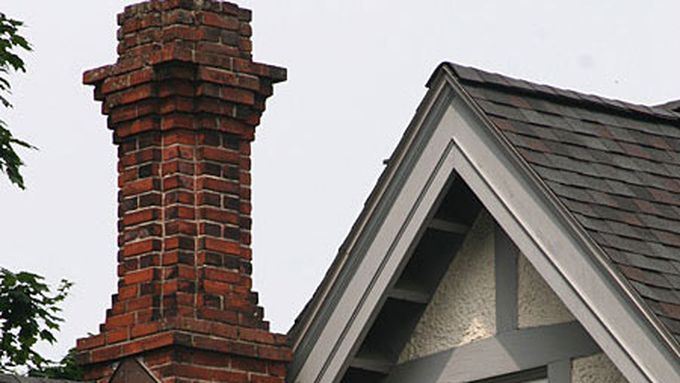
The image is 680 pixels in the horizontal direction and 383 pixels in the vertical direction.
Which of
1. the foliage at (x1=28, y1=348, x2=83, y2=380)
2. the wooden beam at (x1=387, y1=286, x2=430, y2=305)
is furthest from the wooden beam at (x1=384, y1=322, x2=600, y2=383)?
the foliage at (x1=28, y1=348, x2=83, y2=380)

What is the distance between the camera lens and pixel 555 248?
11.5m

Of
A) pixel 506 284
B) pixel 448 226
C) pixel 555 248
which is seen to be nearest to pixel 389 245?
pixel 448 226

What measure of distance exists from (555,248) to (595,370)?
0.65 m

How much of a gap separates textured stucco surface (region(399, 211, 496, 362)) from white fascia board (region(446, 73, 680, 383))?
0.62m

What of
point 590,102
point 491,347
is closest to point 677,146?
point 590,102

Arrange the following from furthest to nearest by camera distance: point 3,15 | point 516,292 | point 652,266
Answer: point 3,15
point 516,292
point 652,266

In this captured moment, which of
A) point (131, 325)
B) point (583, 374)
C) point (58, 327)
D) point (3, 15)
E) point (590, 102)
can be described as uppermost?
point (3, 15)

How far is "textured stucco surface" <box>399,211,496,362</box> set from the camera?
1255 centimetres

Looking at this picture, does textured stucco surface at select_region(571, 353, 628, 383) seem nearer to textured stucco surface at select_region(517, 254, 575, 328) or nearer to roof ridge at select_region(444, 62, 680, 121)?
textured stucco surface at select_region(517, 254, 575, 328)

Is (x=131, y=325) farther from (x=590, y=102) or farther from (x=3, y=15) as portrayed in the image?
(x=3, y=15)

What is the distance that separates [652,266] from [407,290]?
1.99 m

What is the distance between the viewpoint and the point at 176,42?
13.1 metres

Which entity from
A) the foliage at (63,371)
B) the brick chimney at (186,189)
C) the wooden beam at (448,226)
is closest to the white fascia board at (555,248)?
the wooden beam at (448,226)

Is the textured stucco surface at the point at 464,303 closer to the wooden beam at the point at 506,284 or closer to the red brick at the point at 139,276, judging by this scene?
the wooden beam at the point at 506,284
